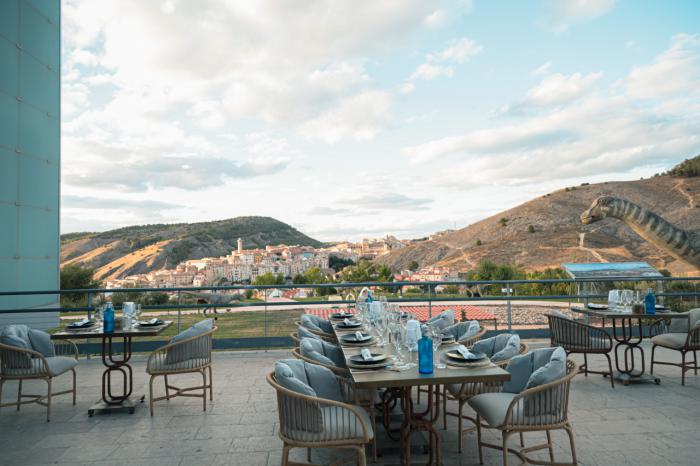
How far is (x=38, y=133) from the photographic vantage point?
28.2 ft

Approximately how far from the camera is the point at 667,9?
393 inches

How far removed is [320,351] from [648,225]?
10.4 meters

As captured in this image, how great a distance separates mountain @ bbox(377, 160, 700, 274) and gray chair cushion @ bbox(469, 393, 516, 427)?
3368 centimetres

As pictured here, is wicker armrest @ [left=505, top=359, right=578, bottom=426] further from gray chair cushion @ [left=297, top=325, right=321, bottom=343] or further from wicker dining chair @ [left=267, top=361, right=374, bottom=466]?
gray chair cushion @ [left=297, top=325, right=321, bottom=343]

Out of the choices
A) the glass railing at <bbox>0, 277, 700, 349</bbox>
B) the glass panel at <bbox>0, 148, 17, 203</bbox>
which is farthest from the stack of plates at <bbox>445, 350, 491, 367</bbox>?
the glass panel at <bbox>0, 148, 17, 203</bbox>

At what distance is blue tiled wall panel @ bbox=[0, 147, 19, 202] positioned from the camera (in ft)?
25.0

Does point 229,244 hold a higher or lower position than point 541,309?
higher

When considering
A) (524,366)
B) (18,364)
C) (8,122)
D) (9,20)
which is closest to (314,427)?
(524,366)

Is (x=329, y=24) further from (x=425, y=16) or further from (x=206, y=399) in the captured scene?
(x=206, y=399)

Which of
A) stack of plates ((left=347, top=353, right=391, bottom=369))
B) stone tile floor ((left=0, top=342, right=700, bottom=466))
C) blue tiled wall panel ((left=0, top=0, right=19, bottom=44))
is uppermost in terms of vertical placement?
blue tiled wall panel ((left=0, top=0, right=19, bottom=44))

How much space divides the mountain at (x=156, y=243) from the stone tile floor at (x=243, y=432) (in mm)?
25541

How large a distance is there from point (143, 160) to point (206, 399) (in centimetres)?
2881

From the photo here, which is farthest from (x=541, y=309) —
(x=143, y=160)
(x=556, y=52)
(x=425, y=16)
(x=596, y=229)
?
(x=596, y=229)

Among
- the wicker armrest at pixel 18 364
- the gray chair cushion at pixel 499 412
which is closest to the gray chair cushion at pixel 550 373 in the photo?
the gray chair cushion at pixel 499 412
